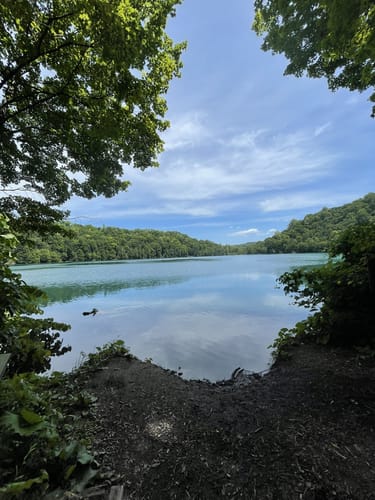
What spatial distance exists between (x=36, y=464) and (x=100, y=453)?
2.26 ft

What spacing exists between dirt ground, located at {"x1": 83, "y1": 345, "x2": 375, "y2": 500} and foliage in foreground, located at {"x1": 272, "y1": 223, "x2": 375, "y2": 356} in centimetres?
53

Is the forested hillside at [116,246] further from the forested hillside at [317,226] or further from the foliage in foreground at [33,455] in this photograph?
the foliage in foreground at [33,455]

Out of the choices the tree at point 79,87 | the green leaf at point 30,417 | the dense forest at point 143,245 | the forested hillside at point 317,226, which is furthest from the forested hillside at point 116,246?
the green leaf at point 30,417

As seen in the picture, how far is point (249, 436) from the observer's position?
2008 millimetres

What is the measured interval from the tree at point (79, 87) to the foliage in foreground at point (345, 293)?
4266 mm

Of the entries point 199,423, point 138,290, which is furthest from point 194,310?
point 199,423

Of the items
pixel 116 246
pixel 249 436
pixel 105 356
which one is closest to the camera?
pixel 249 436

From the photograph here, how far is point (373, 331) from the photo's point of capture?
352 cm

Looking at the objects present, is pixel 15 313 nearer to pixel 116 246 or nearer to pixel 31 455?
pixel 31 455

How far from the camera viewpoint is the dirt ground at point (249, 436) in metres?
1.49

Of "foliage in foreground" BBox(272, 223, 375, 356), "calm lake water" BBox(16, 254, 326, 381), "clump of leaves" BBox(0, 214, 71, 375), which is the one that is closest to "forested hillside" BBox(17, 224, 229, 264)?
"calm lake water" BBox(16, 254, 326, 381)

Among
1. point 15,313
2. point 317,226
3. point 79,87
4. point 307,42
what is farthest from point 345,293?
point 317,226

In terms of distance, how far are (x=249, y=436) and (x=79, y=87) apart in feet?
17.4

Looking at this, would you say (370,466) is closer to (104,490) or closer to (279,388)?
(279,388)
